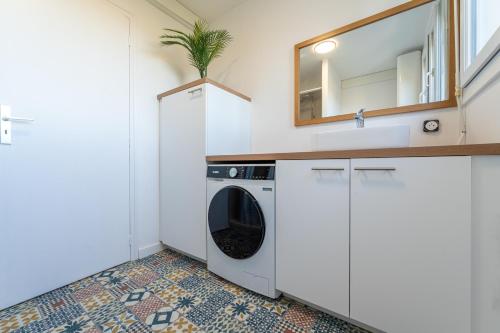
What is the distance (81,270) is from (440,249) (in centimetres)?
221

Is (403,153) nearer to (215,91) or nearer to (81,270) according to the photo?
(215,91)

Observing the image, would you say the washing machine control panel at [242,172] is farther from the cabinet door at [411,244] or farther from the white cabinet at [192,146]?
the cabinet door at [411,244]

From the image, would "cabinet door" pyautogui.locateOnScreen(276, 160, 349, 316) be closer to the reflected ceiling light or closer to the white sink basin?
the white sink basin

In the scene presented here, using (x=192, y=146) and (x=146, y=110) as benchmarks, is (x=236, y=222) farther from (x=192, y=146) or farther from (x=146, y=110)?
(x=146, y=110)

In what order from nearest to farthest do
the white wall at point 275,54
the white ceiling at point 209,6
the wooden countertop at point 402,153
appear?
the wooden countertop at point 402,153 < the white wall at point 275,54 < the white ceiling at point 209,6

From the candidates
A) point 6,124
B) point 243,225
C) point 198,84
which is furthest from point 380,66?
point 6,124

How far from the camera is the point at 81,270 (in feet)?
5.03

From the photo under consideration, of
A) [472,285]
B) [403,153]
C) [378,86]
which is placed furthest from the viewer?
[378,86]

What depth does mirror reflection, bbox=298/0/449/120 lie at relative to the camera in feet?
4.22

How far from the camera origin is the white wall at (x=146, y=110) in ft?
6.15

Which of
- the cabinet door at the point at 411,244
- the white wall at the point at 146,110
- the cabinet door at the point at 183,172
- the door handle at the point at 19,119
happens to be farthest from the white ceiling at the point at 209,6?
the cabinet door at the point at 411,244

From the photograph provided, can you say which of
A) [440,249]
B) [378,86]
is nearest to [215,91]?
[378,86]

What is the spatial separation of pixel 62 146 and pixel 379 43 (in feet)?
7.88

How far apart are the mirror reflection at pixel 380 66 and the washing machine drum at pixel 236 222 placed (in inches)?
36.6
